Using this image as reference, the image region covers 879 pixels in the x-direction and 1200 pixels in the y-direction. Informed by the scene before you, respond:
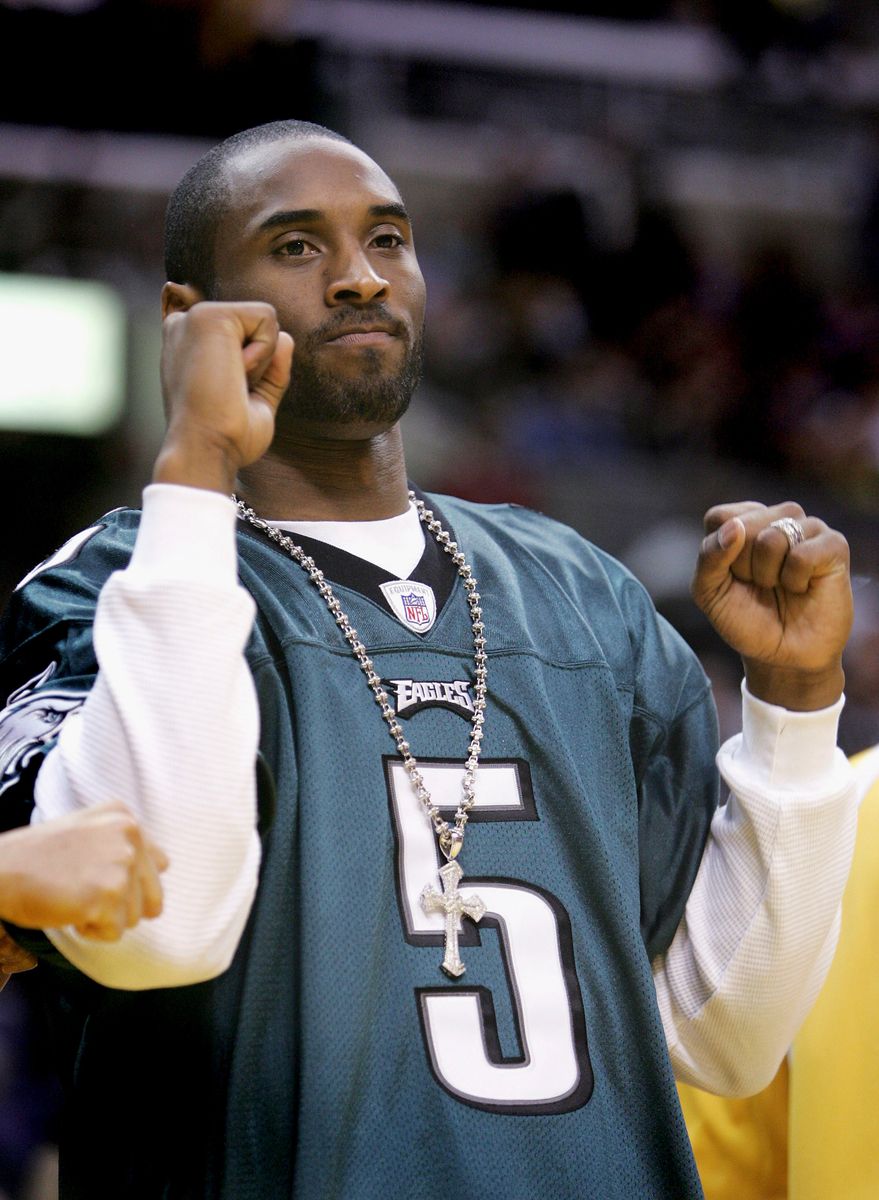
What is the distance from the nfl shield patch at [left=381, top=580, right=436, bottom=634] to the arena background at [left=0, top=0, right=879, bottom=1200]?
249cm

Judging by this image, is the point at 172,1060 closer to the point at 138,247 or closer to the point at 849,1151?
the point at 849,1151

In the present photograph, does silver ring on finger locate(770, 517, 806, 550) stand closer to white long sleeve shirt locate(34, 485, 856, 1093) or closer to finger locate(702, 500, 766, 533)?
finger locate(702, 500, 766, 533)

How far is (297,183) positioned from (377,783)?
0.58m

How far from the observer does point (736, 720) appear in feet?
13.8

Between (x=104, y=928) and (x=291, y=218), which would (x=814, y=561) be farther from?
(x=104, y=928)

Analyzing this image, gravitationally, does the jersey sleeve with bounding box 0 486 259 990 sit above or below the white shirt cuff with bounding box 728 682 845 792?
above

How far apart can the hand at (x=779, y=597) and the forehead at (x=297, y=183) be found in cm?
47

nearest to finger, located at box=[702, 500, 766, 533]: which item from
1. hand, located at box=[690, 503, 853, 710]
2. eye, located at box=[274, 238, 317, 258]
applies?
hand, located at box=[690, 503, 853, 710]

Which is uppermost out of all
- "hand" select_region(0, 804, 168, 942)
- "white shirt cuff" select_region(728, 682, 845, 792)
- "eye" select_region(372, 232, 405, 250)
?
"eye" select_region(372, 232, 405, 250)

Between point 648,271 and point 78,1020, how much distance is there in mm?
5470

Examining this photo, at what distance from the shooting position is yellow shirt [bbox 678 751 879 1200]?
1.74 metres

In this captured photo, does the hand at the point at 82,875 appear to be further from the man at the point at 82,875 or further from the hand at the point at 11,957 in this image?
the hand at the point at 11,957

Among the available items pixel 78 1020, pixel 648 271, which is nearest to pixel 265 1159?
pixel 78 1020

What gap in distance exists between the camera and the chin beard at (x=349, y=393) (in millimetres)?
1541
